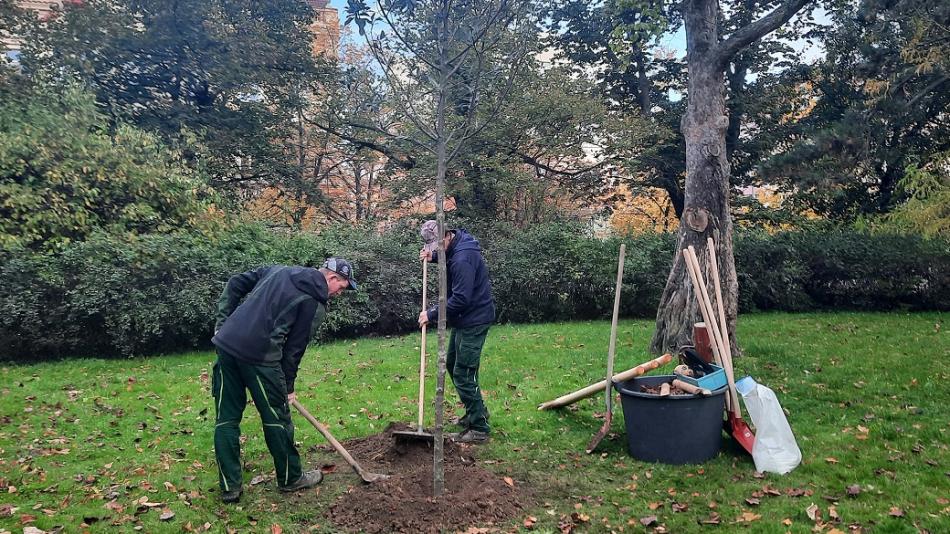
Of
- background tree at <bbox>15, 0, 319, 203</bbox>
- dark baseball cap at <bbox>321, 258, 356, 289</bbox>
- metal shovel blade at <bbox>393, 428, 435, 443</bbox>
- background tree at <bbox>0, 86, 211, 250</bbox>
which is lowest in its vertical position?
metal shovel blade at <bbox>393, 428, 435, 443</bbox>

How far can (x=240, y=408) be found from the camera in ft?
15.6

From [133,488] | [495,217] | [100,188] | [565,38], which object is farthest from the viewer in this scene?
[565,38]

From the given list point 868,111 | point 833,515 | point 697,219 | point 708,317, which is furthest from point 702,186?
point 868,111

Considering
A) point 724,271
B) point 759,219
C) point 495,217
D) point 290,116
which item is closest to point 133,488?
point 724,271

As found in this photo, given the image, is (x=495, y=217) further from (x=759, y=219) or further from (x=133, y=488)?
(x=133, y=488)

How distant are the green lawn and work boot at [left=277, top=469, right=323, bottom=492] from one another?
0.39ft

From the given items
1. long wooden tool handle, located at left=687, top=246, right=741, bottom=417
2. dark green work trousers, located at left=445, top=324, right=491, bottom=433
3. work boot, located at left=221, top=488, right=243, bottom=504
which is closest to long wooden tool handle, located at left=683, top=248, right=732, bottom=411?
long wooden tool handle, located at left=687, top=246, right=741, bottom=417

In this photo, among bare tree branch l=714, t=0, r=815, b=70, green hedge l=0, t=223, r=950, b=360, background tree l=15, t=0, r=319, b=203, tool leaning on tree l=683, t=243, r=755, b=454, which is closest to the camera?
tool leaning on tree l=683, t=243, r=755, b=454

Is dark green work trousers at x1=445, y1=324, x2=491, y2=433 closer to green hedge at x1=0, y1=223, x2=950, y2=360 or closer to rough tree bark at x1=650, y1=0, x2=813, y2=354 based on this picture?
rough tree bark at x1=650, y1=0, x2=813, y2=354

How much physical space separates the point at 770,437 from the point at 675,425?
71cm

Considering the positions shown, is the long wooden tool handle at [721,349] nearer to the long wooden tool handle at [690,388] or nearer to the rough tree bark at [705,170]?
→ the long wooden tool handle at [690,388]

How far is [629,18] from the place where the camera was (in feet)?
66.0

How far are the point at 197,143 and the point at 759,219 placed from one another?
15.8m

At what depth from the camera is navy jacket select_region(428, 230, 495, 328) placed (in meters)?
5.70
